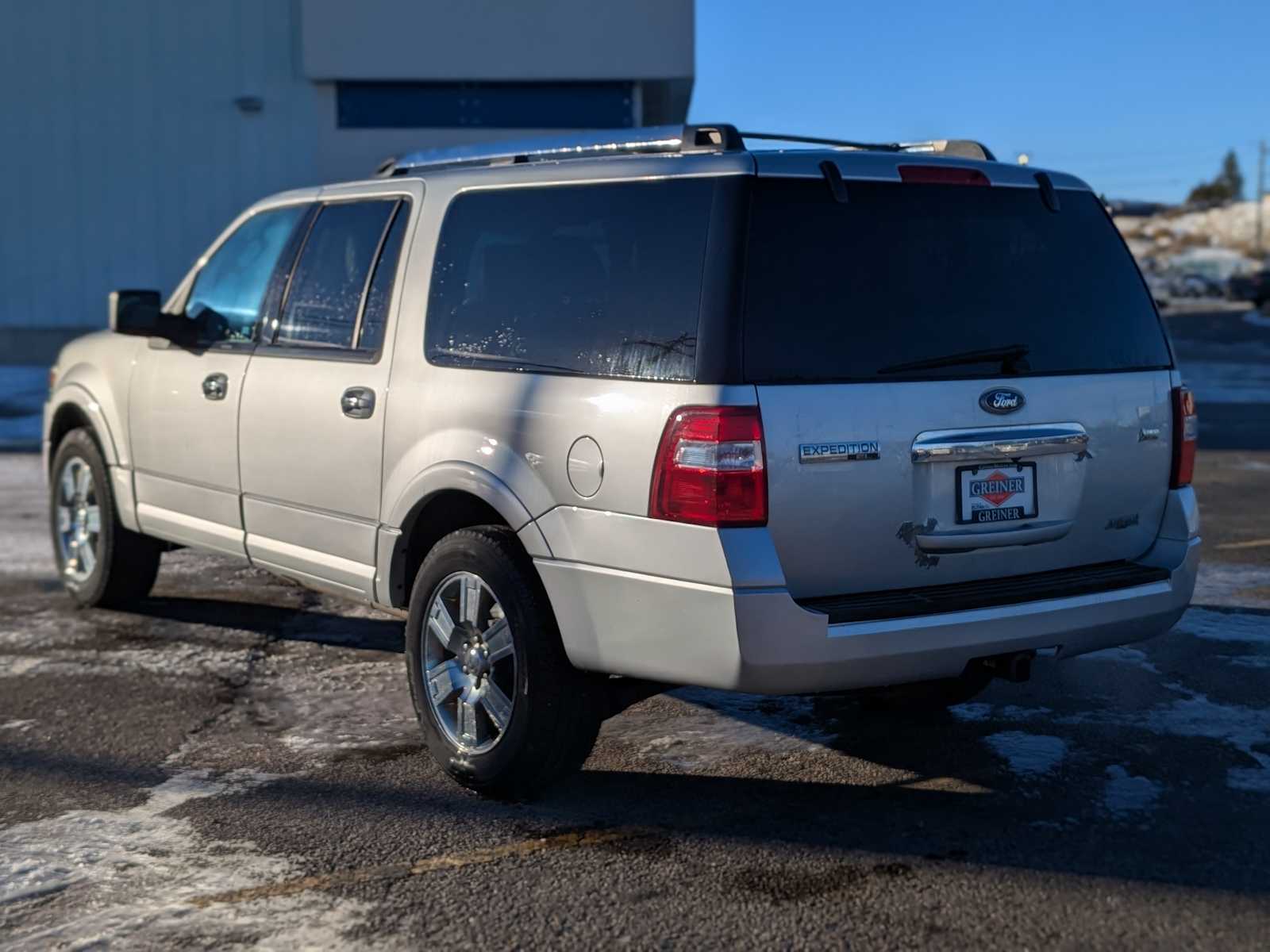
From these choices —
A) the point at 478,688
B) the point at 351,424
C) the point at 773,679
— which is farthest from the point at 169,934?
the point at 351,424

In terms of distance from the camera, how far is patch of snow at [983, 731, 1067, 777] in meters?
4.87

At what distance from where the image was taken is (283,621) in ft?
23.4

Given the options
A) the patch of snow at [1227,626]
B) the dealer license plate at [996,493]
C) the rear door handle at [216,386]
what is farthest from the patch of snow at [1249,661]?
the rear door handle at [216,386]

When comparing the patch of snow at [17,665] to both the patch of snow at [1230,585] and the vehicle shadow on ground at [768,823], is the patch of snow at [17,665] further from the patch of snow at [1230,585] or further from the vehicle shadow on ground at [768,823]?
the patch of snow at [1230,585]

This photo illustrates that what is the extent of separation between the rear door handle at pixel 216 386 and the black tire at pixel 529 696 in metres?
1.84

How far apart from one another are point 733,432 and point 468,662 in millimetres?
1270

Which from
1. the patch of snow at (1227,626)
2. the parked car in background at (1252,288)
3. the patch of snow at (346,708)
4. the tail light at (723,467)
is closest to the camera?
the tail light at (723,467)

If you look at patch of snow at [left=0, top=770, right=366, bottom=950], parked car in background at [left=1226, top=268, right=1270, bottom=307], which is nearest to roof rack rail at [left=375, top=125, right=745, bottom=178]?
patch of snow at [left=0, top=770, right=366, bottom=950]

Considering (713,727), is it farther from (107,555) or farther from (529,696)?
(107,555)

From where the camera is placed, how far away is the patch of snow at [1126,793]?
4477 millimetres

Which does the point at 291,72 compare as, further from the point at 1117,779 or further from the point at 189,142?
the point at 1117,779

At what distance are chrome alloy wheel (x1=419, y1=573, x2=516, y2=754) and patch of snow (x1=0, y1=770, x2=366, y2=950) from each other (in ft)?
2.46

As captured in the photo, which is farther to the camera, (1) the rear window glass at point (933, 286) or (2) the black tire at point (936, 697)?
(2) the black tire at point (936, 697)

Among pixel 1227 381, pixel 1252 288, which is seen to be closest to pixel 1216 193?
pixel 1252 288
